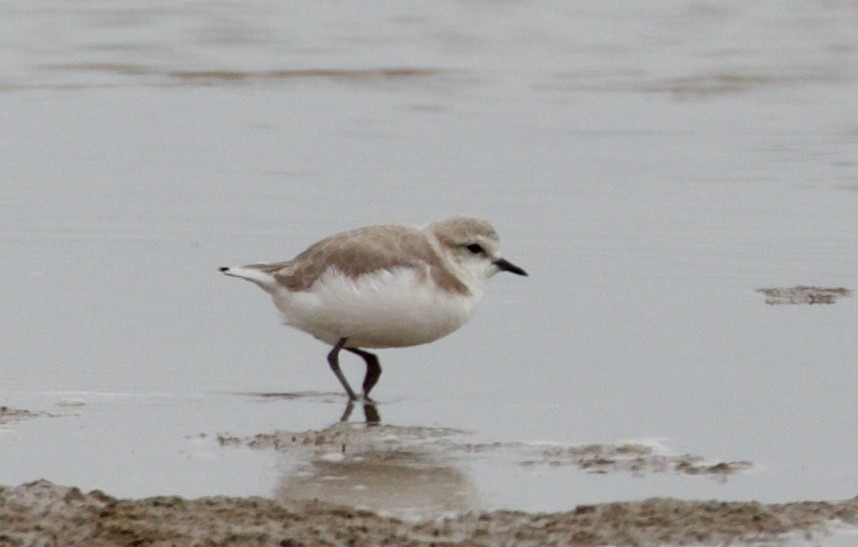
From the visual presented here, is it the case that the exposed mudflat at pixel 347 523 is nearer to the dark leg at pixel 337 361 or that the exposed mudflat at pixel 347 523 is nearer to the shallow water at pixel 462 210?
the shallow water at pixel 462 210

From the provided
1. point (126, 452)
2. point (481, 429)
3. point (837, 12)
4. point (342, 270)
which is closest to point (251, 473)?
point (126, 452)

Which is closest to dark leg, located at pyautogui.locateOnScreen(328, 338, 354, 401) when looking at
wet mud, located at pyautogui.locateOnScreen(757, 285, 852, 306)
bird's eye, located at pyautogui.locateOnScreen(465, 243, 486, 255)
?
bird's eye, located at pyautogui.locateOnScreen(465, 243, 486, 255)

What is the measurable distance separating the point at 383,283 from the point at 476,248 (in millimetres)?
591

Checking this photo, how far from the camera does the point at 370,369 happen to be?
7605 millimetres

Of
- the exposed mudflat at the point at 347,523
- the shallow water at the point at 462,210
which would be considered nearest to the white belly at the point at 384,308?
the shallow water at the point at 462,210

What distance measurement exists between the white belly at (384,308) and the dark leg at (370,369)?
0.44 feet

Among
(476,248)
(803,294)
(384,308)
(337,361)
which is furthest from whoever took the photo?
(803,294)

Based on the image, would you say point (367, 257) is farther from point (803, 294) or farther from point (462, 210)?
point (462, 210)

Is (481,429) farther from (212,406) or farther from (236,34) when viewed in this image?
(236,34)

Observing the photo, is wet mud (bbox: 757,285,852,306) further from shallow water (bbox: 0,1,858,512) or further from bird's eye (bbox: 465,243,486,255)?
bird's eye (bbox: 465,243,486,255)

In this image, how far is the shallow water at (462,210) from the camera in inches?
258

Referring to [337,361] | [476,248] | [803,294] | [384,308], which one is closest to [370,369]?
[337,361]

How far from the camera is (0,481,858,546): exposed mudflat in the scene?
4973 mm

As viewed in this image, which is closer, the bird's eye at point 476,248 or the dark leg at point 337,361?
the dark leg at point 337,361
